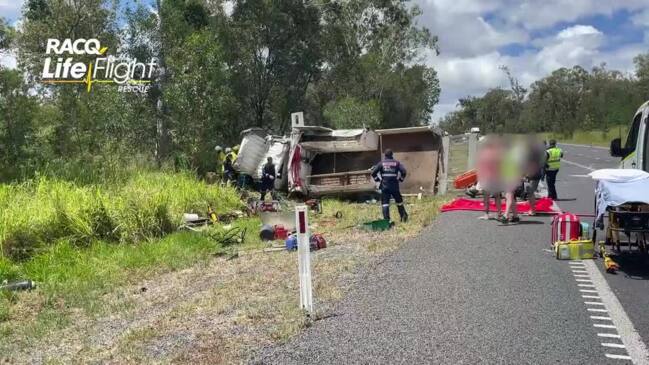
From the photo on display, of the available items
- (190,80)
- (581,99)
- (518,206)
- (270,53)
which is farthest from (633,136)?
(581,99)

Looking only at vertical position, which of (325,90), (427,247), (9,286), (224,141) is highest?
(325,90)

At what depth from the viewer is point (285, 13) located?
1172 inches

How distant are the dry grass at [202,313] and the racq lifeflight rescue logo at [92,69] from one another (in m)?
17.0

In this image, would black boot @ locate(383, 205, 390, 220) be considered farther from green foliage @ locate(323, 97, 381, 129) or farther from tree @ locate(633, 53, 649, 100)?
tree @ locate(633, 53, 649, 100)

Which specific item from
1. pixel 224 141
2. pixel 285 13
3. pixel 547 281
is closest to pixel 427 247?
pixel 547 281

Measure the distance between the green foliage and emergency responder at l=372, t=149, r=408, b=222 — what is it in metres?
24.3

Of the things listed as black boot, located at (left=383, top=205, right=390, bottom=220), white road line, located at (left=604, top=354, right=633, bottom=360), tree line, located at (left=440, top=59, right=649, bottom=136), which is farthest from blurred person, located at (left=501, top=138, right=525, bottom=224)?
tree line, located at (left=440, top=59, right=649, bottom=136)

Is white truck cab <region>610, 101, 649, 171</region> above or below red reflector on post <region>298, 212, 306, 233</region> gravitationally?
above

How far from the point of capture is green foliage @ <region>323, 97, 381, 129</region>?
124ft

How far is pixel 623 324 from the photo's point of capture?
5531 mm

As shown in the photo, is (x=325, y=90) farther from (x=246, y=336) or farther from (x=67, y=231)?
(x=246, y=336)

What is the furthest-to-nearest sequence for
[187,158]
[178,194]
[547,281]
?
[187,158] → [178,194] → [547,281]

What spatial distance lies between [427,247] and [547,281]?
99.7 inches

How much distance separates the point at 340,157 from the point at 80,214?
363 inches
